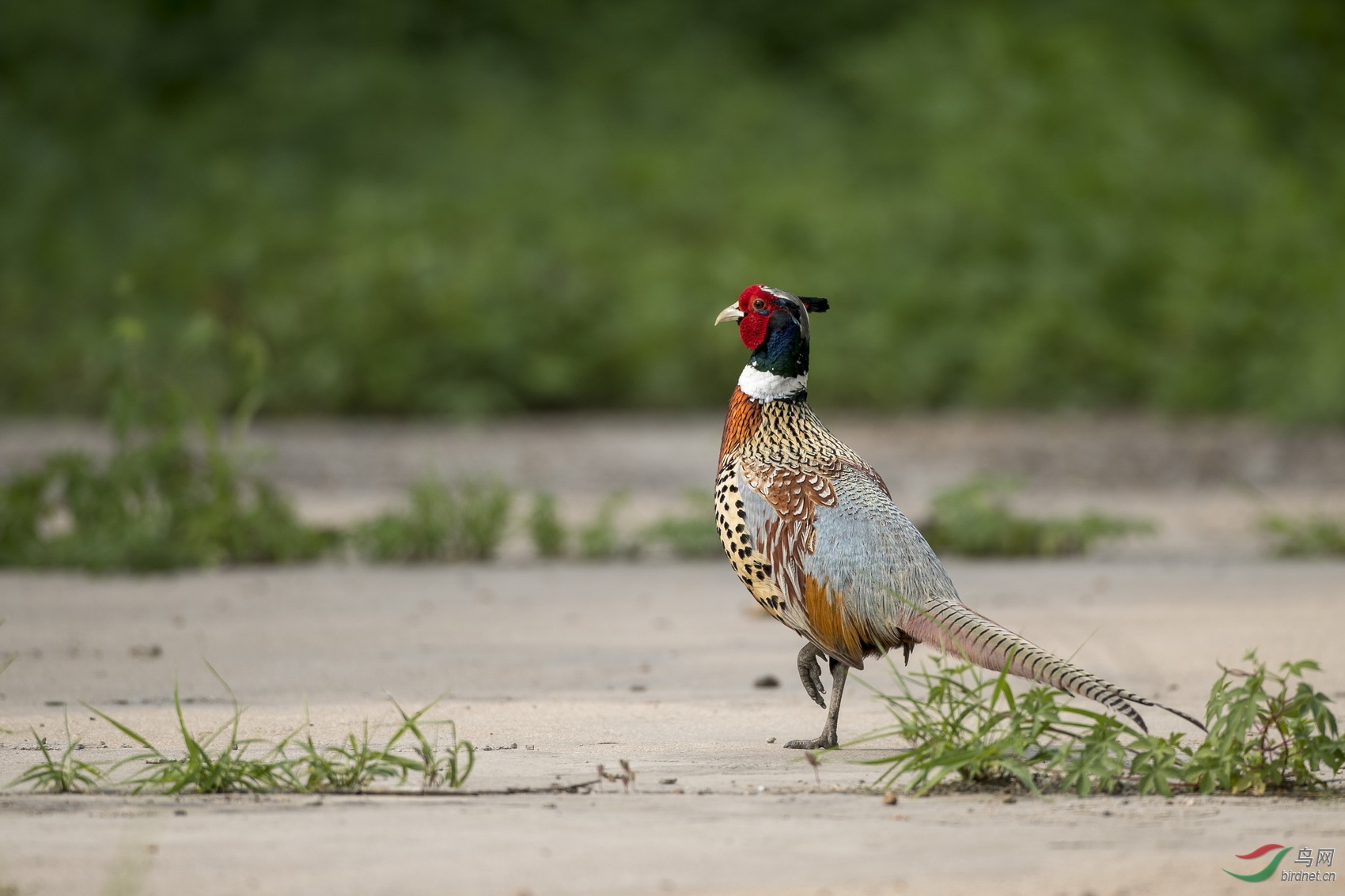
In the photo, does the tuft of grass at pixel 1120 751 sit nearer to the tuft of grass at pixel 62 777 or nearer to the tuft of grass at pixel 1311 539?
Answer: the tuft of grass at pixel 62 777

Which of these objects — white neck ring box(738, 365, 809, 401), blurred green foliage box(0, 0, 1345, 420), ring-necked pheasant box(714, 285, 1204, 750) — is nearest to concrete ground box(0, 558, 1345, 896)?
ring-necked pheasant box(714, 285, 1204, 750)

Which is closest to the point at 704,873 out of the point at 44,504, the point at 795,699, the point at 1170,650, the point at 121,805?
the point at 121,805

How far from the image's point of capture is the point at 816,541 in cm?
449

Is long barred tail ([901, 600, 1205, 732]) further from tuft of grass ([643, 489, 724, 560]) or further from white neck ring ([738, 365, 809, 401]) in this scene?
tuft of grass ([643, 489, 724, 560])

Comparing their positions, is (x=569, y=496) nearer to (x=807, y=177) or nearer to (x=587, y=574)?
(x=587, y=574)

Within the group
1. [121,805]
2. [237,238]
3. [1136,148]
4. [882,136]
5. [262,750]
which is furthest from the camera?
[882,136]

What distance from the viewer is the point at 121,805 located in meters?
3.91

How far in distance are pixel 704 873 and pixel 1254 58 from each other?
21695 mm

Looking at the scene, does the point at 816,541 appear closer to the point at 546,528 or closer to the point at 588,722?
the point at 588,722

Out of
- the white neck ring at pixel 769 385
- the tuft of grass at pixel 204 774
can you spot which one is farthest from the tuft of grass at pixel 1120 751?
the tuft of grass at pixel 204 774

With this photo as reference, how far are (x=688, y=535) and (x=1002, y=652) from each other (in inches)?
191

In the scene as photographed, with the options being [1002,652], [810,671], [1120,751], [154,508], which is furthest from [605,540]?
[1120,751]

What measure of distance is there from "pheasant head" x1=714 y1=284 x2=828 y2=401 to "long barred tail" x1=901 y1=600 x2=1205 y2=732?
2.65ft

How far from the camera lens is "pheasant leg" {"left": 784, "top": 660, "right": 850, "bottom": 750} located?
4645 millimetres
